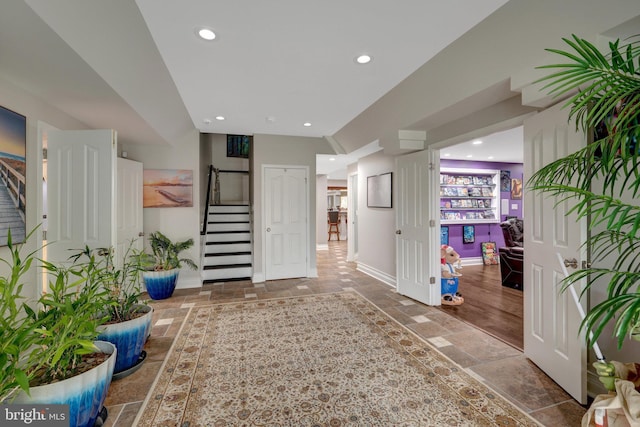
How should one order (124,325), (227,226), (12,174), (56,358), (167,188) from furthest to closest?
(227,226) → (167,188) → (124,325) → (12,174) → (56,358)

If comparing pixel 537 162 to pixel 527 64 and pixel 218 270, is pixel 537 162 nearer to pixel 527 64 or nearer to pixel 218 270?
pixel 527 64

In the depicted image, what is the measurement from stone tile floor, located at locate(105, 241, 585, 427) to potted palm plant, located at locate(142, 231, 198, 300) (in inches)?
7.2

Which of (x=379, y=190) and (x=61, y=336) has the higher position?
(x=379, y=190)

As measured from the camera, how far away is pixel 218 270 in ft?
16.3

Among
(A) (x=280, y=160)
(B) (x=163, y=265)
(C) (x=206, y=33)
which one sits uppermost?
(C) (x=206, y=33)

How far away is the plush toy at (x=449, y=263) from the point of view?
12.8 feet

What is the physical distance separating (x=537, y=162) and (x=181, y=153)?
4709mm

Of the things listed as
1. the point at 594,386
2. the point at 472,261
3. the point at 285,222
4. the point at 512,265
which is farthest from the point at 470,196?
the point at 594,386

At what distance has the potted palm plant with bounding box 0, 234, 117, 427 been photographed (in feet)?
4.09

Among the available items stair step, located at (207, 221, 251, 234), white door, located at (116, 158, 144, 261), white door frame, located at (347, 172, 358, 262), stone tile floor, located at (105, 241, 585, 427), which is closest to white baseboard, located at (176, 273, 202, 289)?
stone tile floor, located at (105, 241, 585, 427)

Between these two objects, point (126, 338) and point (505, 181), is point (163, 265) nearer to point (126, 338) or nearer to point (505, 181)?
point (126, 338)

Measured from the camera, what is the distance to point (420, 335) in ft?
9.50

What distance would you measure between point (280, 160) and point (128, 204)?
2.44 meters

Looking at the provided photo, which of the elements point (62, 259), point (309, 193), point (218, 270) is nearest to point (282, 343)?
point (62, 259)
